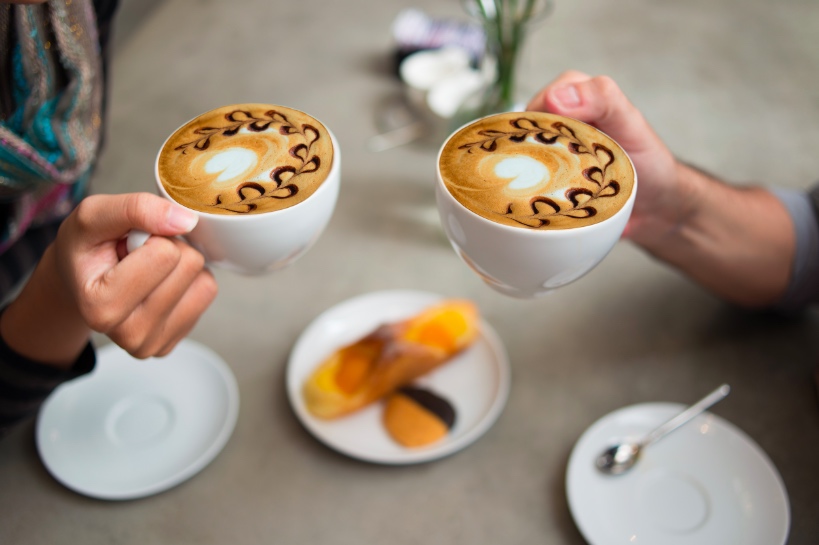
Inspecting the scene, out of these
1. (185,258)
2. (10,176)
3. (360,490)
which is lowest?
(360,490)

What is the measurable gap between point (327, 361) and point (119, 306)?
0.96 feet

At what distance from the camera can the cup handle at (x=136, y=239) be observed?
1.89 ft

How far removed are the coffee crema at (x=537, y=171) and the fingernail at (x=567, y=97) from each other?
0.15ft

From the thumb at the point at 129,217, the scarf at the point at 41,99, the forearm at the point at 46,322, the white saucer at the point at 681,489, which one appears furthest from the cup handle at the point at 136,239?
the white saucer at the point at 681,489

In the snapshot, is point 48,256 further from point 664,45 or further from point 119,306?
point 664,45

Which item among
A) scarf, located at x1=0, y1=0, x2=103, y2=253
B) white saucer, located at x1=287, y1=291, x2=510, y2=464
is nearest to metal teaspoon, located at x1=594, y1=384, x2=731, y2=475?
white saucer, located at x1=287, y1=291, x2=510, y2=464

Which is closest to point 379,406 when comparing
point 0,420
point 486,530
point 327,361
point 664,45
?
point 327,361

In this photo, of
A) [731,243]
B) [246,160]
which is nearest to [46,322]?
[246,160]

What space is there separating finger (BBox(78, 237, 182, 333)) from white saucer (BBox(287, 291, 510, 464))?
276mm

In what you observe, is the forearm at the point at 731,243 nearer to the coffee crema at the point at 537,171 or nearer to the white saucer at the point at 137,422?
the coffee crema at the point at 537,171

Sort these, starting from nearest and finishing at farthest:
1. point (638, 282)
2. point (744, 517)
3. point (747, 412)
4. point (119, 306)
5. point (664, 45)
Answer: point (119, 306) → point (744, 517) → point (747, 412) → point (638, 282) → point (664, 45)

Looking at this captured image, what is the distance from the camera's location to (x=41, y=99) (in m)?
0.89

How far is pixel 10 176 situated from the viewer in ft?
2.83

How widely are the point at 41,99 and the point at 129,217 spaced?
1.46ft
